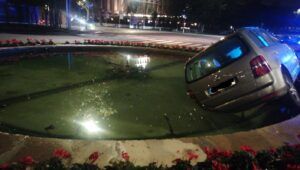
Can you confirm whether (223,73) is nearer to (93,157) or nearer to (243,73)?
(243,73)

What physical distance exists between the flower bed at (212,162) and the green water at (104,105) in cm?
196

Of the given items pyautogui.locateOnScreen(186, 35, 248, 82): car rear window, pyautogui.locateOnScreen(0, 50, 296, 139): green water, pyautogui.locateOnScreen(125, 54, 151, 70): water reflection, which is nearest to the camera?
pyautogui.locateOnScreen(0, 50, 296, 139): green water

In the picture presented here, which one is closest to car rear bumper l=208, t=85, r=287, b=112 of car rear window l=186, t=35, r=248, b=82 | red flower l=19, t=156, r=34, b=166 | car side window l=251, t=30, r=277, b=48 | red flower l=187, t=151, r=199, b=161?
car rear window l=186, t=35, r=248, b=82

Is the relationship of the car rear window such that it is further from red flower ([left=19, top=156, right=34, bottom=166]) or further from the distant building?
the distant building

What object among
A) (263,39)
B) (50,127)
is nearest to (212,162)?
(50,127)

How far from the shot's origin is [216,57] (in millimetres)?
6879

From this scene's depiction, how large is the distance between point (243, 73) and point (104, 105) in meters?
3.19

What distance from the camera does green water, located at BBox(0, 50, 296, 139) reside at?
20.4 feet

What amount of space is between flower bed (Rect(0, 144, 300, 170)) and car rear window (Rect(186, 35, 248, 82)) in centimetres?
269

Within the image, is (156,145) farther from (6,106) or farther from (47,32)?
(47,32)

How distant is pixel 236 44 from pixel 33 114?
4388 millimetres

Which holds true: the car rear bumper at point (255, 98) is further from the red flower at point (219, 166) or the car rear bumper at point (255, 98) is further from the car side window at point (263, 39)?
the red flower at point (219, 166)

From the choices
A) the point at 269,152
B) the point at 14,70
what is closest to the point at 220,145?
the point at 269,152

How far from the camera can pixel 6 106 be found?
7164mm
